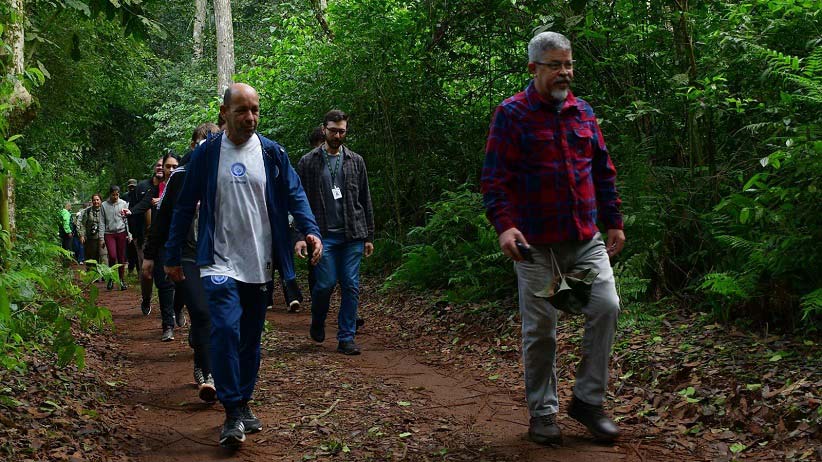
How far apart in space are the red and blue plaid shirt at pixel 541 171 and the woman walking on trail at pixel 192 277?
101 inches

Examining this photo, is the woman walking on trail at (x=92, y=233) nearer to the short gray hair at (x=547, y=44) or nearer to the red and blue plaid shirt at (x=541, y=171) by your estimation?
the red and blue plaid shirt at (x=541, y=171)

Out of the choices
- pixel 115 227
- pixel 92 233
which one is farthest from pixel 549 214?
pixel 92 233

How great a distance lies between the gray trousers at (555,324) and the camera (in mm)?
4797

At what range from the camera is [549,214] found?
15.9ft

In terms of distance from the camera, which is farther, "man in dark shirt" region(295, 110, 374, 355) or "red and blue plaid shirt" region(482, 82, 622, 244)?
"man in dark shirt" region(295, 110, 374, 355)

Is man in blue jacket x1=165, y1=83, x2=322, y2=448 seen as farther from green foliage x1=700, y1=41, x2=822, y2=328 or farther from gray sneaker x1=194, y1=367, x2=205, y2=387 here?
green foliage x1=700, y1=41, x2=822, y2=328

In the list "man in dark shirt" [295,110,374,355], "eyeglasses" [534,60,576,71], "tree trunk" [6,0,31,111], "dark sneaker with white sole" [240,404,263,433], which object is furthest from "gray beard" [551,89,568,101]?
"tree trunk" [6,0,31,111]

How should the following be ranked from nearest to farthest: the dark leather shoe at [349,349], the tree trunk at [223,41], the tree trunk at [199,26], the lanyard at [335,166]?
the dark leather shoe at [349,349]
the lanyard at [335,166]
the tree trunk at [223,41]
the tree trunk at [199,26]

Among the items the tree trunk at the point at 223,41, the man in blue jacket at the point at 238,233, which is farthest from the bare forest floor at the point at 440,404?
the tree trunk at the point at 223,41

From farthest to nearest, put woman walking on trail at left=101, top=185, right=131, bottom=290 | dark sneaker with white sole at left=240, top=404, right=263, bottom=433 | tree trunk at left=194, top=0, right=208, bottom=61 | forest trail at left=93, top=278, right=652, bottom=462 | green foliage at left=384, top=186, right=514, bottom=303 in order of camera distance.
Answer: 1. tree trunk at left=194, top=0, right=208, bottom=61
2. woman walking on trail at left=101, top=185, right=131, bottom=290
3. green foliage at left=384, top=186, right=514, bottom=303
4. dark sneaker with white sole at left=240, top=404, right=263, bottom=433
5. forest trail at left=93, top=278, right=652, bottom=462

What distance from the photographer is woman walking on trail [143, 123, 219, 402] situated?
21.0 ft

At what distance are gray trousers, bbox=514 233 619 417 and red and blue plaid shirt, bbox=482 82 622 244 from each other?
4.9 inches

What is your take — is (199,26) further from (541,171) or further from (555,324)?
(555,324)

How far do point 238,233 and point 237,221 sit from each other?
0.26 ft
